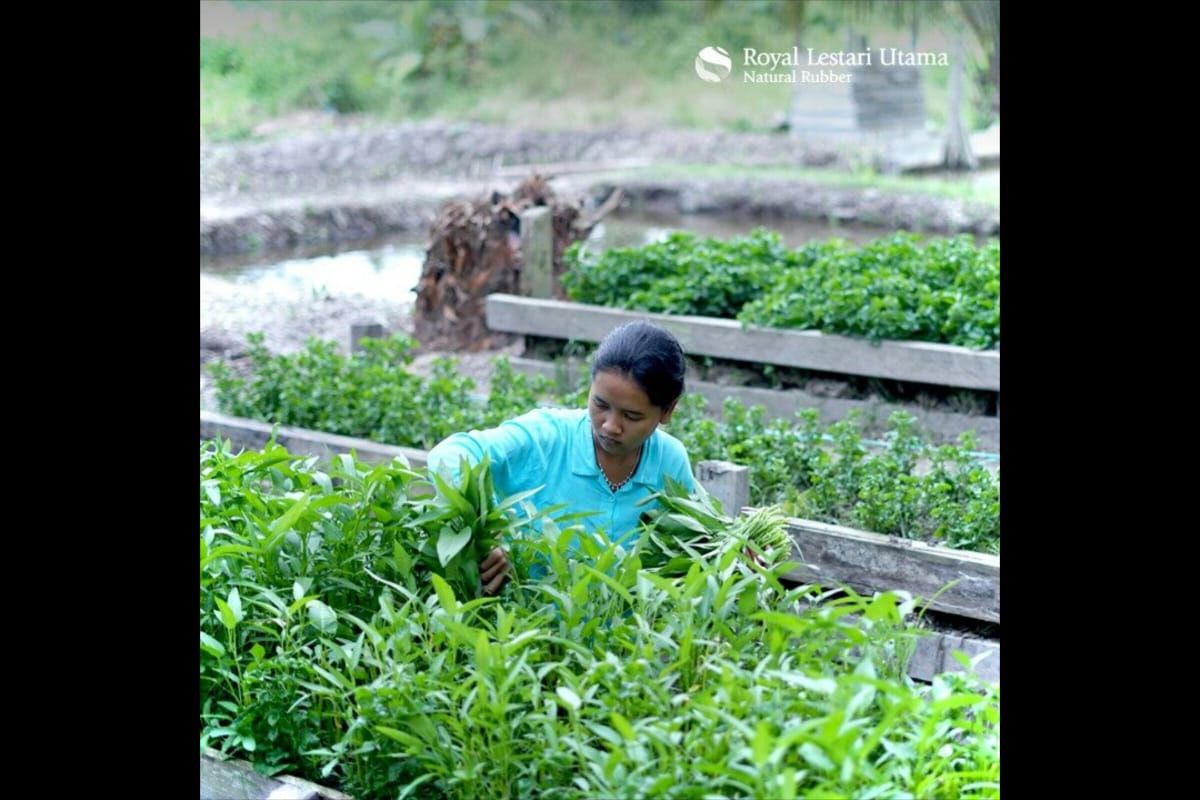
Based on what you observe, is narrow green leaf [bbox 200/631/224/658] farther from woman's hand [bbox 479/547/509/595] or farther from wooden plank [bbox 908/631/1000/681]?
wooden plank [bbox 908/631/1000/681]

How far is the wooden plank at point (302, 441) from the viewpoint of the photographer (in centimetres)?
559

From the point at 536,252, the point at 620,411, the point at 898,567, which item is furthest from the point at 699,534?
the point at 536,252

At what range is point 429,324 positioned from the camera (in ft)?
31.4

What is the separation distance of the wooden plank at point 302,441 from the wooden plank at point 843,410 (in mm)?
1915

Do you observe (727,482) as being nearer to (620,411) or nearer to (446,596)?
(620,411)

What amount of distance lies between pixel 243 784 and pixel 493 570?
0.59 metres

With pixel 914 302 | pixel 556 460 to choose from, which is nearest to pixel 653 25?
pixel 914 302

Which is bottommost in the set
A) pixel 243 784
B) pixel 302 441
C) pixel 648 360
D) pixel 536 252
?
pixel 243 784

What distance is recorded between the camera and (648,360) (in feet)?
11.1

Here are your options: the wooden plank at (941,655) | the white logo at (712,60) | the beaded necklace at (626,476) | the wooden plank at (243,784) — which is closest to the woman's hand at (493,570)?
the wooden plank at (243,784)

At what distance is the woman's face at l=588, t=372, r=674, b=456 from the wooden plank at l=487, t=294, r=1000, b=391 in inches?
144
